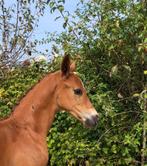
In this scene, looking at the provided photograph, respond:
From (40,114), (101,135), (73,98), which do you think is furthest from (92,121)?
(101,135)

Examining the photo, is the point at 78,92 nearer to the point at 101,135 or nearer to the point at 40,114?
the point at 40,114

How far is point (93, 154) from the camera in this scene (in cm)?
707

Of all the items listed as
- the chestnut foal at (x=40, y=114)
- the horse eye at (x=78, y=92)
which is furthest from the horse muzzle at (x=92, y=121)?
the horse eye at (x=78, y=92)

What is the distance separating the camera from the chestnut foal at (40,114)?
5.31m

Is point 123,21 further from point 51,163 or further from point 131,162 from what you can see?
point 51,163

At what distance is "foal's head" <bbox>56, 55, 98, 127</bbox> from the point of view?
5.75 m

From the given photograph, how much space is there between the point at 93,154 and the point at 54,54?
6.38ft

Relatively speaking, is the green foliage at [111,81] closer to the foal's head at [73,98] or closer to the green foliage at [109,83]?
the green foliage at [109,83]

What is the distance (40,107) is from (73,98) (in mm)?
380

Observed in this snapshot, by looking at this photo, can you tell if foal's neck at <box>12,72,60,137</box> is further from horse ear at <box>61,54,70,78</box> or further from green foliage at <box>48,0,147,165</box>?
green foliage at <box>48,0,147,165</box>

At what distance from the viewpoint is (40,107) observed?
5.69 m

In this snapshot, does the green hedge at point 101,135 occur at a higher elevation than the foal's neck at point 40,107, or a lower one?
lower

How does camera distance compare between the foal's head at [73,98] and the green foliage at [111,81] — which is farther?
the green foliage at [111,81]

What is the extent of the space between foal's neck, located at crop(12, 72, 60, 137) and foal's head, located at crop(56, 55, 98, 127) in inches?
2.9
